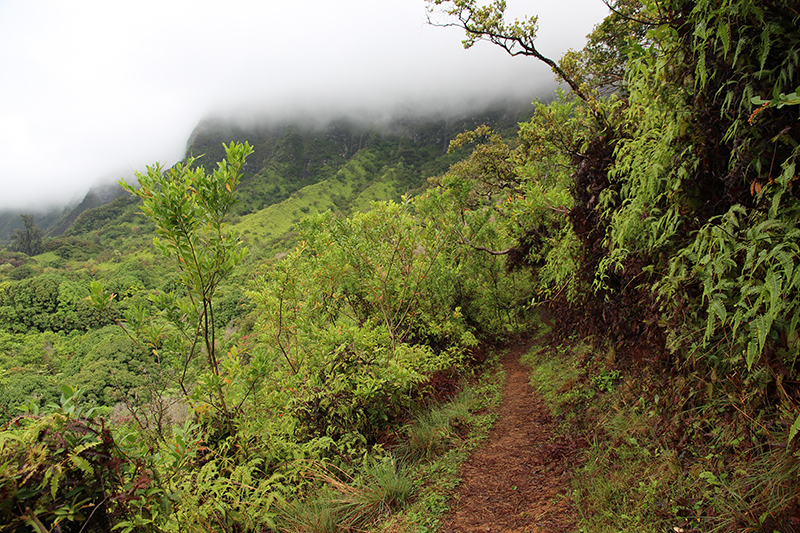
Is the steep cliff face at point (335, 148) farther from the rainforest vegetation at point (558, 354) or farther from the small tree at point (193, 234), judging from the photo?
the small tree at point (193, 234)

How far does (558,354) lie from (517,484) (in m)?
5.01

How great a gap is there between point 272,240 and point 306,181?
64.7 meters

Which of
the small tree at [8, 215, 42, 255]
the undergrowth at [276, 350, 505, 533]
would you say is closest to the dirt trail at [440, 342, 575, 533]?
the undergrowth at [276, 350, 505, 533]

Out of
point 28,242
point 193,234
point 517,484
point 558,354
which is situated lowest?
point 558,354

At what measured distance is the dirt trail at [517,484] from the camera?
3098mm

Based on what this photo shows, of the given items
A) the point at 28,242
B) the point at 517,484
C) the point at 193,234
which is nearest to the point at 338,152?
the point at 28,242

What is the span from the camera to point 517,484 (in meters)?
3.72

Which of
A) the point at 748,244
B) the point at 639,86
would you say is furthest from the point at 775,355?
the point at 639,86

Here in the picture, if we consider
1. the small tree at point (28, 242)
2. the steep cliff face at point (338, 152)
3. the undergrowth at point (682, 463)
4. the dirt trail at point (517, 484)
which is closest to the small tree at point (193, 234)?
the dirt trail at point (517, 484)

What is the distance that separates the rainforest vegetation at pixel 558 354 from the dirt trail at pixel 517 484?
0.22 meters

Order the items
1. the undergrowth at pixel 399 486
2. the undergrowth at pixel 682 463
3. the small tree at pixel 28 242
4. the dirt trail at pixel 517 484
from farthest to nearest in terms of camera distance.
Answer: the small tree at pixel 28 242 < the undergrowth at pixel 399 486 < the dirt trail at pixel 517 484 < the undergrowth at pixel 682 463

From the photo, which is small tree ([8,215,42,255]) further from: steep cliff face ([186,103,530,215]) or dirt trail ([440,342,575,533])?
dirt trail ([440,342,575,533])

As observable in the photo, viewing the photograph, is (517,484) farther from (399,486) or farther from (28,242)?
(28,242)

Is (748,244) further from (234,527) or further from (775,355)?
(234,527)
